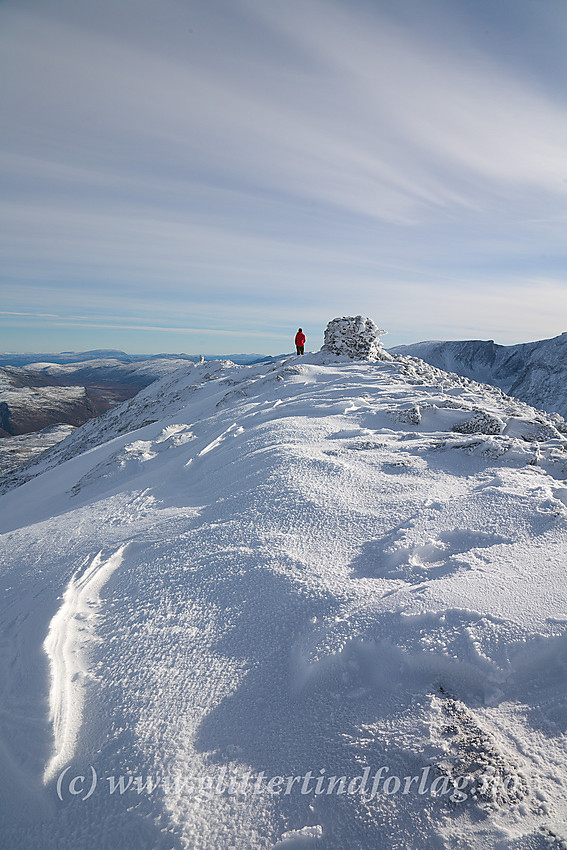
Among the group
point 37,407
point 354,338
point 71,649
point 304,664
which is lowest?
point 37,407

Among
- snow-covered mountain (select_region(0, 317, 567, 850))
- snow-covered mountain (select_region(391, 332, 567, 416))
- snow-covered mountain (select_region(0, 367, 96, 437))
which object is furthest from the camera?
snow-covered mountain (select_region(0, 367, 96, 437))

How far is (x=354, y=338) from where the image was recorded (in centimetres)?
1994

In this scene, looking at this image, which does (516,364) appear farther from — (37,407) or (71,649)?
(37,407)

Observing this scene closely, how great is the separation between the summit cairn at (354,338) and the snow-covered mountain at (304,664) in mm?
12552

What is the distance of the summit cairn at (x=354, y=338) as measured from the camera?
19547 mm

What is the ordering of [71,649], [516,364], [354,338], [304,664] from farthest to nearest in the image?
[516,364] < [354,338] < [71,649] < [304,664]

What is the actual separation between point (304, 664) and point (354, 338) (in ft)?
58.9

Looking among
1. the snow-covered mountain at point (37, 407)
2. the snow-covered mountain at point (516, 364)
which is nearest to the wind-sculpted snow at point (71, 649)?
the snow-covered mountain at point (516, 364)

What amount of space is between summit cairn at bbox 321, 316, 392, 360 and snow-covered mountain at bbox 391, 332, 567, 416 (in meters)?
63.9

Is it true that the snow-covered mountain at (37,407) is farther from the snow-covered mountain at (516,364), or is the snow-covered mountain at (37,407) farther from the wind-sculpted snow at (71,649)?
the wind-sculpted snow at (71,649)

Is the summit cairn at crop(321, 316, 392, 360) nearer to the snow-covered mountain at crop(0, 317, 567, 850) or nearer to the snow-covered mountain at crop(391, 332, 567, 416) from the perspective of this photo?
the snow-covered mountain at crop(0, 317, 567, 850)

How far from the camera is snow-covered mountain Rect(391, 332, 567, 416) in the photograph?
7844cm

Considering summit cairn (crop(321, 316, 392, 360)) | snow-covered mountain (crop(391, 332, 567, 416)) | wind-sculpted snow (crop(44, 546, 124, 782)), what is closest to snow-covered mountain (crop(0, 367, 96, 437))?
snow-covered mountain (crop(391, 332, 567, 416))

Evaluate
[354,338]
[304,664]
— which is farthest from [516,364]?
[304,664]
